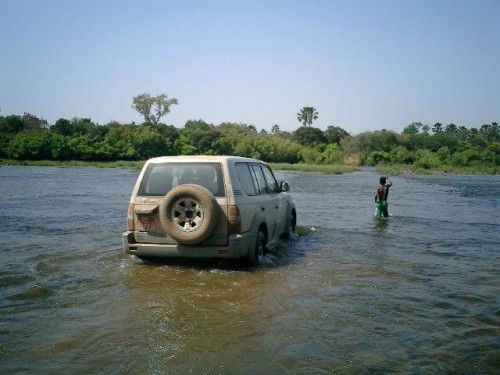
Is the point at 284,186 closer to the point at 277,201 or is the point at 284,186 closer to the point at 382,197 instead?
the point at 277,201

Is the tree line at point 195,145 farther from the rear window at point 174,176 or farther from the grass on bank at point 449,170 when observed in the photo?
the rear window at point 174,176

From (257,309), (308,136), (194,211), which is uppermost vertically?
(308,136)

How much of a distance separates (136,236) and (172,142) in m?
82.5

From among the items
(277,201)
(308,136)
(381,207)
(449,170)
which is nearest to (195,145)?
(308,136)

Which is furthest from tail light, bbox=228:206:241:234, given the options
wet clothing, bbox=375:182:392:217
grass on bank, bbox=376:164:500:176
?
grass on bank, bbox=376:164:500:176

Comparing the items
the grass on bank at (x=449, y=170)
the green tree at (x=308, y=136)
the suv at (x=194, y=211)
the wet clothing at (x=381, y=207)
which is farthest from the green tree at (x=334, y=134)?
the suv at (x=194, y=211)

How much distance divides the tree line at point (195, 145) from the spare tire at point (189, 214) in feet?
233

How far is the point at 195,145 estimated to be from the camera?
91.4 meters

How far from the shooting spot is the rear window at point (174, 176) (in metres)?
7.49

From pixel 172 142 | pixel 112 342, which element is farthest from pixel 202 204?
pixel 172 142

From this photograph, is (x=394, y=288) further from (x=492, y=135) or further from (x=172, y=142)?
(x=492, y=135)

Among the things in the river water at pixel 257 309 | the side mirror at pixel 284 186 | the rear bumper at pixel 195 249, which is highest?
the side mirror at pixel 284 186

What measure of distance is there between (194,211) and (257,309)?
2037 millimetres

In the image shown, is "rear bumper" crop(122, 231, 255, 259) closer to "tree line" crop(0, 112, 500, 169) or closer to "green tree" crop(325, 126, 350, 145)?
"tree line" crop(0, 112, 500, 169)
